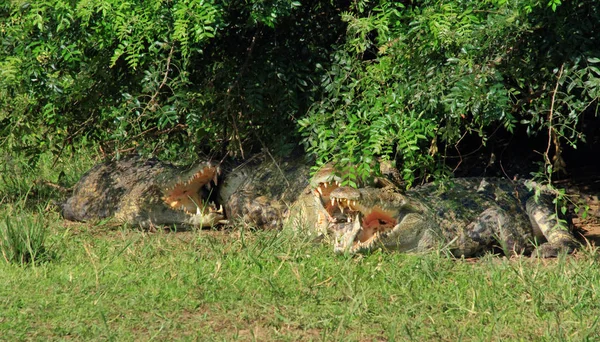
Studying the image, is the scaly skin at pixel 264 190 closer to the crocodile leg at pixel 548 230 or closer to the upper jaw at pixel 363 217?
the upper jaw at pixel 363 217

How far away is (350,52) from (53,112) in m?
2.34

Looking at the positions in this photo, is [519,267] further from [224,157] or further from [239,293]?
[224,157]

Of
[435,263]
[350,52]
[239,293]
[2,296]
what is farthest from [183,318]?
[350,52]

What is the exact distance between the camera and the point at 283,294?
521cm

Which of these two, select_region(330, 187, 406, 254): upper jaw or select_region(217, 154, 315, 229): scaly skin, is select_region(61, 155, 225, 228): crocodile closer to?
select_region(217, 154, 315, 229): scaly skin

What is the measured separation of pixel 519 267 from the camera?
5500mm

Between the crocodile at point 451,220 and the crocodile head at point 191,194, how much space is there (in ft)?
4.58

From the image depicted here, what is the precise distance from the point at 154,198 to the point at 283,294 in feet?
9.13

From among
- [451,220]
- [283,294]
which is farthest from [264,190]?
[283,294]

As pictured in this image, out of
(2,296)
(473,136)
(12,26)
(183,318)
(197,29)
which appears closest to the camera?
(183,318)

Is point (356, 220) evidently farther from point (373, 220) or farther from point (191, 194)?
point (191, 194)

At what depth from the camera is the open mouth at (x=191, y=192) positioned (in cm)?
768

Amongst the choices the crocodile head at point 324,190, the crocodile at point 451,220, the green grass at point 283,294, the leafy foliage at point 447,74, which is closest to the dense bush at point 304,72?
the leafy foliage at point 447,74

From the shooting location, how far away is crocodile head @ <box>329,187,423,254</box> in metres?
6.21
